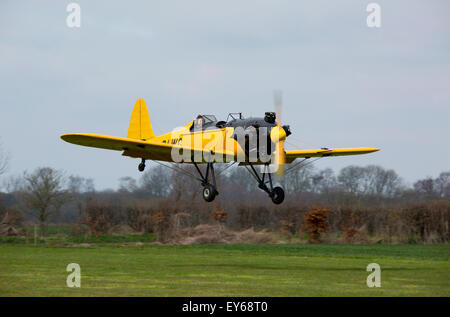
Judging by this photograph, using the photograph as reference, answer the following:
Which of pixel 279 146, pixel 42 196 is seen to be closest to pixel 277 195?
pixel 279 146

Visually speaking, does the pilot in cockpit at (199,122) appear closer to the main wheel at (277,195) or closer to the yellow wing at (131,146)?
the yellow wing at (131,146)

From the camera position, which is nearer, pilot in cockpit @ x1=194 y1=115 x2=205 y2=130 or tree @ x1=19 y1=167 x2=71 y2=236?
pilot in cockpit @ x1=194 y1=115 x2=205 y2=130

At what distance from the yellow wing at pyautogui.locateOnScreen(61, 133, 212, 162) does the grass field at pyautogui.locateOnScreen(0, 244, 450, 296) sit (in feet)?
14.6

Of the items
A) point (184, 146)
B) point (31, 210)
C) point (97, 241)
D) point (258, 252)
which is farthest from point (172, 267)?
point (31, 210)

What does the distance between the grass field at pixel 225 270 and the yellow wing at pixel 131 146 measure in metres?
4.45

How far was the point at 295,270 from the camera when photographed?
27094 mm

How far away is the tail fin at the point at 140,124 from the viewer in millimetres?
26625

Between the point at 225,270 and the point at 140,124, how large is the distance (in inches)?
277

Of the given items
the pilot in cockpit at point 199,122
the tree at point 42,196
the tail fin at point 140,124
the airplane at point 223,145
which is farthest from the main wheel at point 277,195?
the tree at point 42,196

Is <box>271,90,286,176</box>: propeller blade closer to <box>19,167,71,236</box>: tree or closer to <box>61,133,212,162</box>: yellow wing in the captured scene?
<box>61,133,212,162</box>: yellow wing

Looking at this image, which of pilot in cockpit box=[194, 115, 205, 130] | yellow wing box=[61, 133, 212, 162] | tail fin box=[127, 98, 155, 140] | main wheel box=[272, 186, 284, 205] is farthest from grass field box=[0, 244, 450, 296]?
tail fin box=[127, 98, 155, 140]

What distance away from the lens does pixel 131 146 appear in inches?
882

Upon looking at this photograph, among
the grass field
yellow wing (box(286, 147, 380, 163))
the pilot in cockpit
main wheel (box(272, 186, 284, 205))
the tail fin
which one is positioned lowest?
the grass field

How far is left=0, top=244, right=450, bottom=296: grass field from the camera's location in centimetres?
1939
